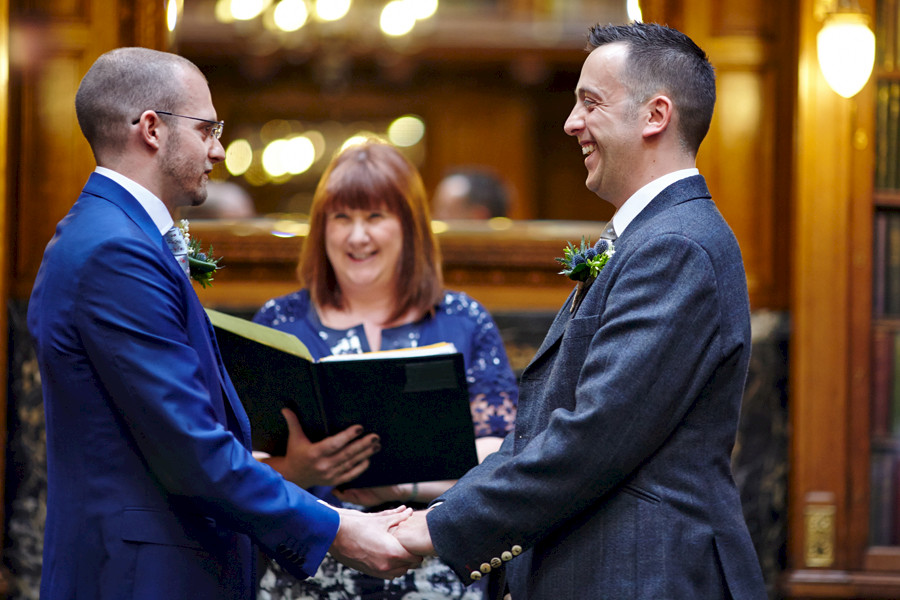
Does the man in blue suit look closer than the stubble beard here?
Yes

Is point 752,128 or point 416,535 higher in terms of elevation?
point 752,128

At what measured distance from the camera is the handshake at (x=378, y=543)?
6.80 ft

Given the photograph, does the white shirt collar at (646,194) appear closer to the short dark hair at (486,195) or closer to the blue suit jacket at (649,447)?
the blue suit jacket at (649,447)

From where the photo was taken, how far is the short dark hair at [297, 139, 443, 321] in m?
→ 2.77

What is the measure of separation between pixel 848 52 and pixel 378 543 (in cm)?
281

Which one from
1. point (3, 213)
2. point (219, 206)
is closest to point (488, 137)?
point (219, 206)

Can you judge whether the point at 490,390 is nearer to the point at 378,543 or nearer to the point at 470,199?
the point at 378,543

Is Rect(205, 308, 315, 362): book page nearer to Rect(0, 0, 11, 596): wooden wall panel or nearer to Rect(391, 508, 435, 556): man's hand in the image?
Rect(391, 508, 435, 556): man's hand

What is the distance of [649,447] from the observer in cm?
170

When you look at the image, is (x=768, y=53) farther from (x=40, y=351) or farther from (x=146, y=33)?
(x=40, y=351)

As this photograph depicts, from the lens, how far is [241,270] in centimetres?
419

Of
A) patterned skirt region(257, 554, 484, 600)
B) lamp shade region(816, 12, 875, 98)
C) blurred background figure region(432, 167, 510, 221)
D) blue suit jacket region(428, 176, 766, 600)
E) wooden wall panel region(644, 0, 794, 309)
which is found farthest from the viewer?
blurred background figure region(432, 167, 510, 221)

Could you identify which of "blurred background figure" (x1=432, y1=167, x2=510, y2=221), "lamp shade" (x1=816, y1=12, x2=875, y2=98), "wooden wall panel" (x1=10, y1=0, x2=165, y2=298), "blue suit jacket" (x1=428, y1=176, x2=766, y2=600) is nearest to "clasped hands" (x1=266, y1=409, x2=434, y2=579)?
"blue suit jacket" (x1=428, y1=176, x2=766, y2=600)

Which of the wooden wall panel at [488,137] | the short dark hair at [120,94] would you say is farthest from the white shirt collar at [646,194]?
the wooden wall panel at [488,137]
